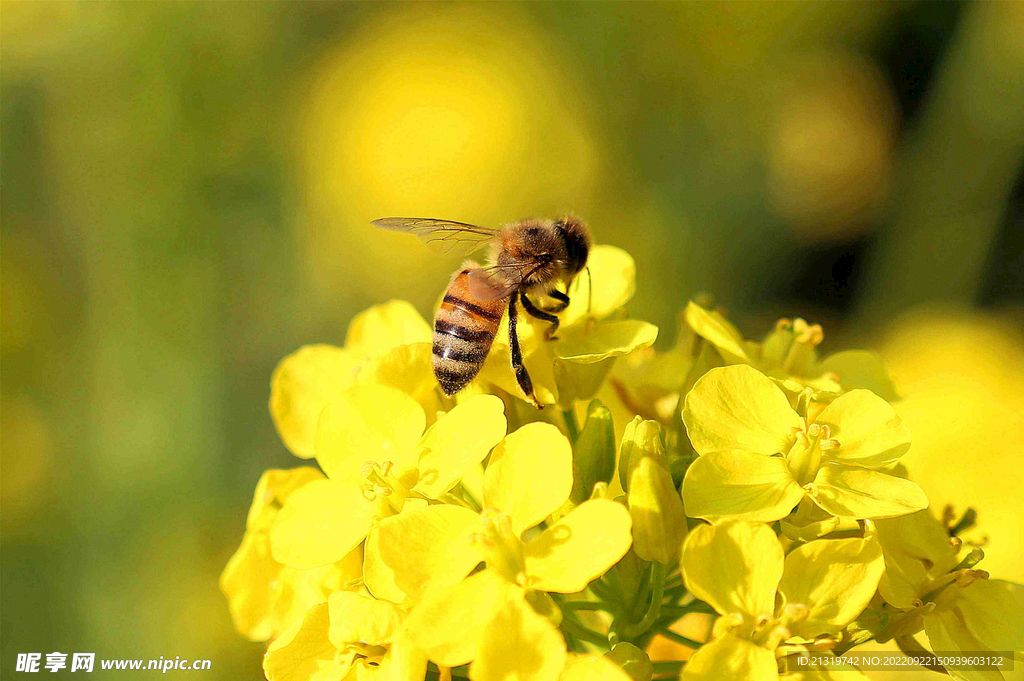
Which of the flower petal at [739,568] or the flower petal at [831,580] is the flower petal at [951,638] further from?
the flower petal at [739,568]

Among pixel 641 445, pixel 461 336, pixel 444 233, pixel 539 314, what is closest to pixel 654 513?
pixel 641 445

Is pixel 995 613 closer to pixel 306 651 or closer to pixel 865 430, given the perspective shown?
pixel 865 430

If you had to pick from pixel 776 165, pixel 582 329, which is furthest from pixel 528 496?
pixel 776 165

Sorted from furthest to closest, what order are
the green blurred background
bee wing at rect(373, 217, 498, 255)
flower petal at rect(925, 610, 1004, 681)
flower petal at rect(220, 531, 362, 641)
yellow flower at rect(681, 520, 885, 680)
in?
the green blurred background
bee wing at rect(373, 217, 498, 255)
flower petal at rect(220, 531, 362, 641)
flower petal at rect(925, 610, 1004, 681)
yellow flower at rect(681, 520, 885, 680)

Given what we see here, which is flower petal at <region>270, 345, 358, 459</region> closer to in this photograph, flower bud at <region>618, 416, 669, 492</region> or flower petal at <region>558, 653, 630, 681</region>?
flower bud at <region>618, 416, 669, 492</region>

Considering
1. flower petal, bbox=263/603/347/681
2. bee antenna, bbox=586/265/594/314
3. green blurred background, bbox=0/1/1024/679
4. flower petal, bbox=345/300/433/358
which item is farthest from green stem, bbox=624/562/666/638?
green blurred background, bbox=0/1/1024/679

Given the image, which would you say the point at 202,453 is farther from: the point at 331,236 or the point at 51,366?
the point at 331,236
